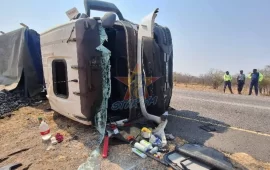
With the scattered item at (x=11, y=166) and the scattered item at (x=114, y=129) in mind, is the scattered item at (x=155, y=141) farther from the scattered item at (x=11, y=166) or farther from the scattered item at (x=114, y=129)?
the scattered item at (x=11, y=166)

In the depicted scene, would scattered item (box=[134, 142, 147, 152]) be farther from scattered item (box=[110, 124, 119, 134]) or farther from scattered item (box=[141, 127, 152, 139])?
scattered item (box=[110, 124, 119, 134])

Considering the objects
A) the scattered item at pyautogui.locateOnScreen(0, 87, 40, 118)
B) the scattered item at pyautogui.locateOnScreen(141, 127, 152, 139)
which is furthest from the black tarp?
the scattered item at pyautogui.locateOnScreen(141, 127, 152, 139)

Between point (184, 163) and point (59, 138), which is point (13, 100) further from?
point (184, 163)

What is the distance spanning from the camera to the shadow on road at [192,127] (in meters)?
3.59

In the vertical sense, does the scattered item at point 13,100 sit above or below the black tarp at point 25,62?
below

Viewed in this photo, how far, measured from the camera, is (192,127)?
163 inches

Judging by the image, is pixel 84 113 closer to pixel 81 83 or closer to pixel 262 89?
pixel 81 83

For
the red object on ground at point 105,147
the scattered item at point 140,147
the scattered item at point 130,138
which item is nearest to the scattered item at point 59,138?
the red object on ground at point 105,147

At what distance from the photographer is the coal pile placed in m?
5.60

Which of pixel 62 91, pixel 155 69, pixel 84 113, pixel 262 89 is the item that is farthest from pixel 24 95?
pixel 262 89

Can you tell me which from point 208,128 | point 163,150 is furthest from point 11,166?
point 208,128

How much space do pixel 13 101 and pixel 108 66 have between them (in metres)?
4.23

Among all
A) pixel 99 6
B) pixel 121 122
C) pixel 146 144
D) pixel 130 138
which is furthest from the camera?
pixel 99 6

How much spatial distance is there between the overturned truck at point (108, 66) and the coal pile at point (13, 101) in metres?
2.31
